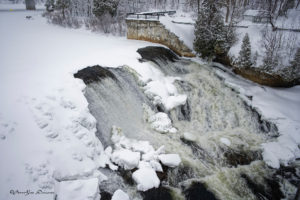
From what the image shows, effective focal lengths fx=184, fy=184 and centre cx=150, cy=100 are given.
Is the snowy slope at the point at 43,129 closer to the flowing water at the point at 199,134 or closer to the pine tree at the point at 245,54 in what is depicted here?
the flowing water at the point at 199,134

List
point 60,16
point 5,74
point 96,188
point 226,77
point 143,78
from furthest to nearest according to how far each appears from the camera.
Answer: point 60,16
point 226,77
point 143,78
point 5,74
point 96,188

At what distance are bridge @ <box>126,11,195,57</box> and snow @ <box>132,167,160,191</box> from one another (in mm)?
9862

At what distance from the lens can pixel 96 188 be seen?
4.72 metres

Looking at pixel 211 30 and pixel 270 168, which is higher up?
pixel 211 30

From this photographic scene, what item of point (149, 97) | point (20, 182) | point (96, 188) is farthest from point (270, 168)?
point (20, 182)

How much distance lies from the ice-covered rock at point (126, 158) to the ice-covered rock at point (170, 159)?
0.81 m

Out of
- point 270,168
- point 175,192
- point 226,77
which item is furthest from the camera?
point 226,77

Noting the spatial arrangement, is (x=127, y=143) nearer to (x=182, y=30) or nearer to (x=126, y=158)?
(x=126, y=158)

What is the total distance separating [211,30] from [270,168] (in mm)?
9199

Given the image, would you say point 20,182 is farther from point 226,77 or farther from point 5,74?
point 226,77

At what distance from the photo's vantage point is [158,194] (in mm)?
5434

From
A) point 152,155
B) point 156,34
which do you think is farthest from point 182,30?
A: point 152,155

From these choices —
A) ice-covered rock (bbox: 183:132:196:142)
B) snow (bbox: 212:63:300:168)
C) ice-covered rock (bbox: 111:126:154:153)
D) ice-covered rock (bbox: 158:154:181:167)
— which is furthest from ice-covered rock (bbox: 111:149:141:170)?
snow (bbox: 212:63:300:168)

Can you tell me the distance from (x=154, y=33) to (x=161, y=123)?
8.72 meters
